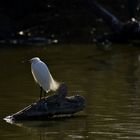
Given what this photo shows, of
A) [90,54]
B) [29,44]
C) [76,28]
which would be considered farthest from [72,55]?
[76,28]

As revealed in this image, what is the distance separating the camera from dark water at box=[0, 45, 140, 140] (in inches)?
625

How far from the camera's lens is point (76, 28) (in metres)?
47.0

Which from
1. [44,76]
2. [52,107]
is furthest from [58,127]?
[44,76]

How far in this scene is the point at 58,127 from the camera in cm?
1642

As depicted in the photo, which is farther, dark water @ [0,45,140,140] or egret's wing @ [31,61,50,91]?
egret's wing @ [31,61,50,91]

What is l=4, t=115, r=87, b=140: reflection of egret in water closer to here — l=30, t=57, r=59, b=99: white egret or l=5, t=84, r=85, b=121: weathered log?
l=5, t=84, r=85, b=121: weathered log

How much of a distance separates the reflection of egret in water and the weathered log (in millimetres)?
186

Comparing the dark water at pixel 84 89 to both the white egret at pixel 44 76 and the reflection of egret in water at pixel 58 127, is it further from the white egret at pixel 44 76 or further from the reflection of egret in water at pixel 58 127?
the white egret at pixel 44 76

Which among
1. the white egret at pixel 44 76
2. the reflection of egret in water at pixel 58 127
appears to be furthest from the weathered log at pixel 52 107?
the white egret at pixel 44 76

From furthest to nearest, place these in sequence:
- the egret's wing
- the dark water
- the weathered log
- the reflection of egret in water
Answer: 1. the egret's wing
2. the weathered log
3. the dark water
4. the reflection of egret in water

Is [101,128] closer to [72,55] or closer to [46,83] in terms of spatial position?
[46,83]

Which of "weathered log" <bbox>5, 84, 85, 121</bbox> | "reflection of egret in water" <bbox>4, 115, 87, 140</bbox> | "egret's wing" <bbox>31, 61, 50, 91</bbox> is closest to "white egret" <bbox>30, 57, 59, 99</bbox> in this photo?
"egret's wing" <bbox>31, 61, 50, 91</bbox>

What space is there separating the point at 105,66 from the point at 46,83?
492 inches

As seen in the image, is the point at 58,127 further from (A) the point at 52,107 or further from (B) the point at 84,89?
(B) the point at 84,89
